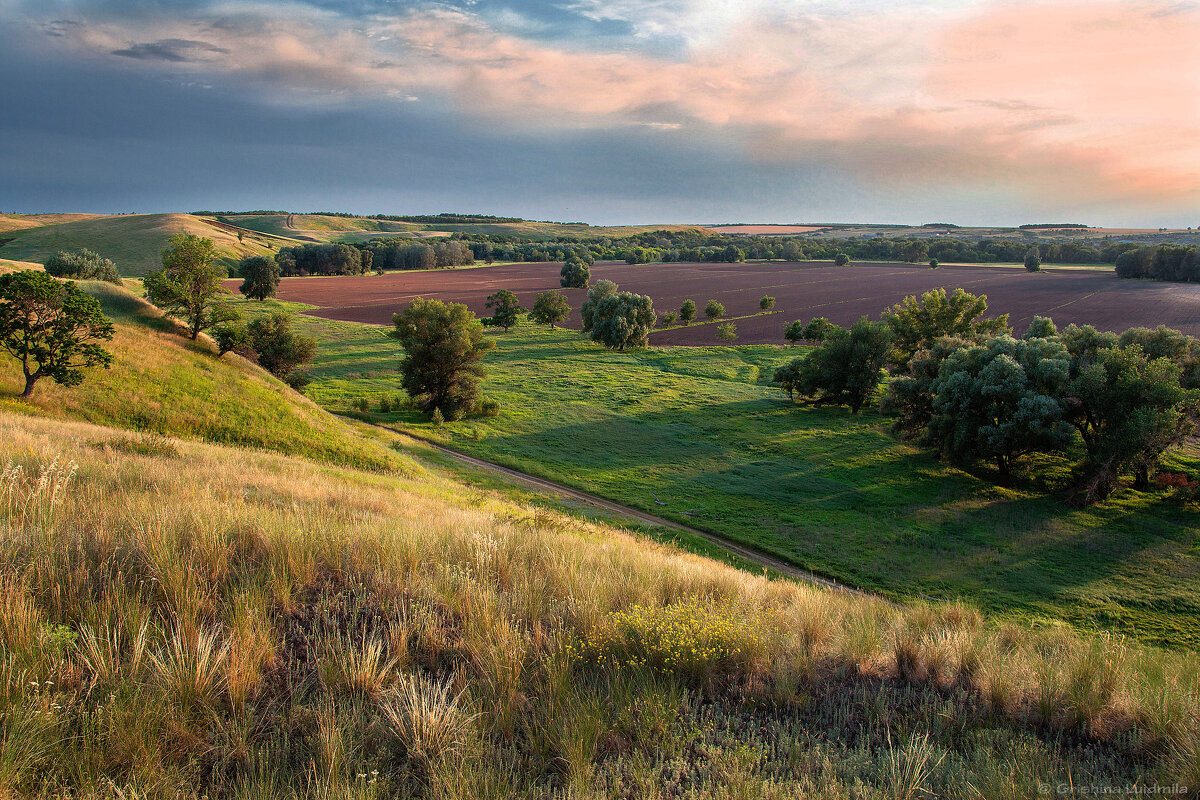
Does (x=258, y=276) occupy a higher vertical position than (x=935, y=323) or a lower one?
higher

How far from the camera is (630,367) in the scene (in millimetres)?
64000

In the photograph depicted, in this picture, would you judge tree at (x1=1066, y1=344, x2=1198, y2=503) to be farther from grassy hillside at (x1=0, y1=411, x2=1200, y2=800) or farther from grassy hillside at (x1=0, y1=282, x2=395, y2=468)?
grassy hillside at (x1=0, y1=282, x2=395, y2=468)

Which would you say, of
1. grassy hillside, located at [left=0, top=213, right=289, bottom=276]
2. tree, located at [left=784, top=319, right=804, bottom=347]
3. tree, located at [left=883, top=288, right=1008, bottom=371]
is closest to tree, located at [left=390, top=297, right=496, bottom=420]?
tree, located at [left=883, top=288, right=1008, bottom=371]

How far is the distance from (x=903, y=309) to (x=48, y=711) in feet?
199

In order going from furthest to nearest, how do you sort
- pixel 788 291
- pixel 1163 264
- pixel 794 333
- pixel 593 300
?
1. pixel 788 291
2. pixel 1163 264
3. pixel 593 300
4. pixel 794 333

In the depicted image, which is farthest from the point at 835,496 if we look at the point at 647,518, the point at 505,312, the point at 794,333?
the point at 505,312

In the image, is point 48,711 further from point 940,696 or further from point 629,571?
point 940,696

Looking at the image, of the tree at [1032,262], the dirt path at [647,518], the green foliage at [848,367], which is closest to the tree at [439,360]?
the dirt path at [647,518]

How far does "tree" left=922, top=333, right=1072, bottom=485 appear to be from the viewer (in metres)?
30.6

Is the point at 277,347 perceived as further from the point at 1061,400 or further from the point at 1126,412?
the point at 1126,412

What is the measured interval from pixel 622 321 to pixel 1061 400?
157ft

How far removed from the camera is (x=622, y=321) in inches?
2849

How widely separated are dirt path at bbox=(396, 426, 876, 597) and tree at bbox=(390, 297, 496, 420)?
6538 millimetres

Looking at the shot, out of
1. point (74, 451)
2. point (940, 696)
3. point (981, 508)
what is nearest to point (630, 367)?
point (981, 508)
